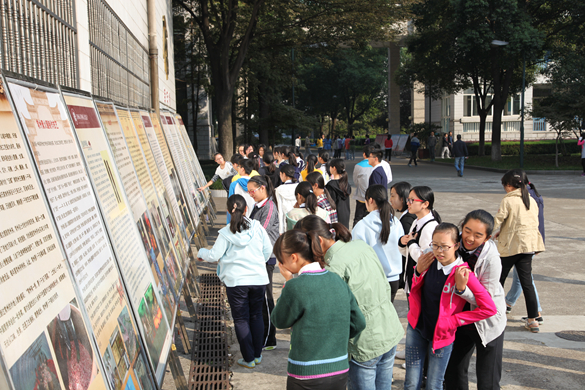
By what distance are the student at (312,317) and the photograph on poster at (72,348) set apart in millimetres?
1043

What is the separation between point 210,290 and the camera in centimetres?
699

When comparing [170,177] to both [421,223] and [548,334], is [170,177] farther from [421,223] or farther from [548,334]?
[548,334]

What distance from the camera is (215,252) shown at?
4.56m

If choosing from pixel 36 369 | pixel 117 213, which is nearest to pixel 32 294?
pixel 36 369

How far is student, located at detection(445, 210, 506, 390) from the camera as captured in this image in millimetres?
3539

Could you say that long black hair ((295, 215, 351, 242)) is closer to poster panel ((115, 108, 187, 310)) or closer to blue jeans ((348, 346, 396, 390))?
blue jeans ((348, 346, 396, 390))

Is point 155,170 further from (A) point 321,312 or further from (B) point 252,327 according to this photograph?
(A) point 321,312

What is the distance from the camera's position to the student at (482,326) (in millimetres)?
3539

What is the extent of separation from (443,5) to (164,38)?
17.8 meters

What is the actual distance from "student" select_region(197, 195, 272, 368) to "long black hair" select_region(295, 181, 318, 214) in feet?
2.55

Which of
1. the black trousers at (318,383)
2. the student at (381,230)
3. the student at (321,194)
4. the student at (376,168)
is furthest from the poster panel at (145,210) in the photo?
the student at (376,168)

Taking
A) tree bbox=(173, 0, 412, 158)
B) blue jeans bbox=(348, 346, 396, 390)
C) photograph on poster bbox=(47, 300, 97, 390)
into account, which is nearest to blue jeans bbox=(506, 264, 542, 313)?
blue jeans bbox=(348, 346, 396, 390)

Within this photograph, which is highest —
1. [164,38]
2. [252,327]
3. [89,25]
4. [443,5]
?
[443,5]

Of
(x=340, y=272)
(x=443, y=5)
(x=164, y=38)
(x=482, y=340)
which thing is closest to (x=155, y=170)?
(x=340, y=272)
